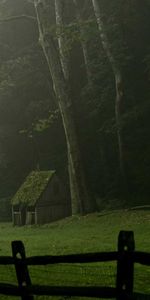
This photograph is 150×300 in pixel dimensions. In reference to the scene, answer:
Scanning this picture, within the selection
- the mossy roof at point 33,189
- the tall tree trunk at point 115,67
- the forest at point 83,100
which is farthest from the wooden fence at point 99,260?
the tall tree trunk at point 115,67

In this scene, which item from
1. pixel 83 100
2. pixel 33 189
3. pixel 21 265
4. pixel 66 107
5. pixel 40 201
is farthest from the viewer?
pixel 83 100

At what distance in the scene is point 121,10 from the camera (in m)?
40.4

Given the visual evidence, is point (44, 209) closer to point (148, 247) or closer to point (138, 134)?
point (138, 134)

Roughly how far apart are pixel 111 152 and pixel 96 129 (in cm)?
247

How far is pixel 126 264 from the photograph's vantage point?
260 inches

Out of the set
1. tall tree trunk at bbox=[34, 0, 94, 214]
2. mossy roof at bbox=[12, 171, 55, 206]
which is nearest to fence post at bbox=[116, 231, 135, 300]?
tall tree trunk at bbox=[34, 0, 94, 214]

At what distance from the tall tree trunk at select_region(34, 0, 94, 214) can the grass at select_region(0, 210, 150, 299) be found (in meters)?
1.70

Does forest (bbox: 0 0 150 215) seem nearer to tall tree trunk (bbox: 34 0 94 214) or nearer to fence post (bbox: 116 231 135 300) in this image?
tall tree trunk (bbox: 34 0 94 214)

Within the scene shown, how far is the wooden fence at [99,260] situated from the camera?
6.59m

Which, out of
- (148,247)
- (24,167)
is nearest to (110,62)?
(24,167)

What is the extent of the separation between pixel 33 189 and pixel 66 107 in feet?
21.2

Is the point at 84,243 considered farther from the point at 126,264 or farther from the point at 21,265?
the point at 126,264

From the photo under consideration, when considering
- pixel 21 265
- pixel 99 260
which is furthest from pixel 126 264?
pixel 21 265

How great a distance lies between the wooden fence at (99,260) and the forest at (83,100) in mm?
22849
